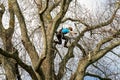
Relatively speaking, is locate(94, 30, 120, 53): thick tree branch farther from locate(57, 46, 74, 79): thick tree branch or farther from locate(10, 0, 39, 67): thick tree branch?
locate(10, 0, 39, 67): thick tree branch

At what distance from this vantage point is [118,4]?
10.7 m

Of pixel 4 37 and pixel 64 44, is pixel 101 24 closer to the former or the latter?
pixel 64 44

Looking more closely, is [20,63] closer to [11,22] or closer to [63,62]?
[63,62]

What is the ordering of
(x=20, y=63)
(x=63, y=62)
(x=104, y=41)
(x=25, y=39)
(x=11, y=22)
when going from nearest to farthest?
(x=20, y=63)
(x=25, y=39)
(x=104, y=41)
(x=63, y=62)
(x=11, y=22)

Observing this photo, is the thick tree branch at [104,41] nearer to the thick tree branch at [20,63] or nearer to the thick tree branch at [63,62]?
the thick tree branch at [63,62]

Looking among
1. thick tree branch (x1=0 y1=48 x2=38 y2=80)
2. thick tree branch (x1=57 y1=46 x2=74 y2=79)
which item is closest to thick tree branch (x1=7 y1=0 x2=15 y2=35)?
thick tree branch (x1=57 y1=46 x2=74 y2=79)

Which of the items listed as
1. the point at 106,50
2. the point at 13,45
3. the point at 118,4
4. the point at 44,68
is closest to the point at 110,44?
the point at 106,50

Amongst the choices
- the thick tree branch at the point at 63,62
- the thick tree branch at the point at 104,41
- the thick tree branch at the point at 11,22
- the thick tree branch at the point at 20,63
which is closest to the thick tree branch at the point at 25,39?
the thick tree branch at the point at 11,22

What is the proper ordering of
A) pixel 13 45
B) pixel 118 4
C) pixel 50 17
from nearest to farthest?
pixel 118 4 < pixel 13 45 < pixel 50 17

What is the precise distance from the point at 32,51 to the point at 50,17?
201cm

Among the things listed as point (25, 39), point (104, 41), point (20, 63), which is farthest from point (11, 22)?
point (20, 63)

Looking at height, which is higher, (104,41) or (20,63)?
(20,63)

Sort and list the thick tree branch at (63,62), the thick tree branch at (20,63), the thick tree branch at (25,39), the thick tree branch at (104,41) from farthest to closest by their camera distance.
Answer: the thick tree branch at (63,62) → the thick tree branch at (104,41) → the thick tree branch at (25,39) → the thick tree branch at (20,63)

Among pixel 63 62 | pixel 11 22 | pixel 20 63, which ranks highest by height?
pixel 11 22
